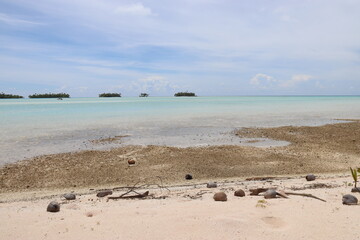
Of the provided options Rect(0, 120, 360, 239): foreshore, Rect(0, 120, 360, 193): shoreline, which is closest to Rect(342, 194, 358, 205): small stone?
Rect(0, 120, 360, 239): foreshore

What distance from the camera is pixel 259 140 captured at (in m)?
16.4

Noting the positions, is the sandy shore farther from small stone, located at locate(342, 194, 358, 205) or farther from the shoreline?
the shoreline

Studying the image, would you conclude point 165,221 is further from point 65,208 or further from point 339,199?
point 339,199

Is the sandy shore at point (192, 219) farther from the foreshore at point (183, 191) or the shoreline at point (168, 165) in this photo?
the shoreline at point (168, 165)

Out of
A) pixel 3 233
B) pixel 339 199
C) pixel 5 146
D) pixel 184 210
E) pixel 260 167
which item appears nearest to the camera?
pixel 3 233

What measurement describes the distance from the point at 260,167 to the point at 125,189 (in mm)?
4792

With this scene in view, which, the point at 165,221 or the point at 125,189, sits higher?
the point at 165,221

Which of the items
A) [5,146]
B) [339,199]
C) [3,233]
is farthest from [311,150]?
[5,146]

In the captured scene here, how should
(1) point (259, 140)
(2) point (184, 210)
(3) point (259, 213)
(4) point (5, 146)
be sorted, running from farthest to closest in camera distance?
(1) point (259, 140) < (4) point (5, 146) < (2) point (184, 210) < (3) point (259, 213)

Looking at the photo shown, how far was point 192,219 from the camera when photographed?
4.72 meters

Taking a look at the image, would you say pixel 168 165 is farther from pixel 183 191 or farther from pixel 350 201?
pixel 350 201

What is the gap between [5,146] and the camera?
1468cm

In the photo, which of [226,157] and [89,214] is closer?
[89,214]

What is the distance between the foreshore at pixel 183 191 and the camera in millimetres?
4383
